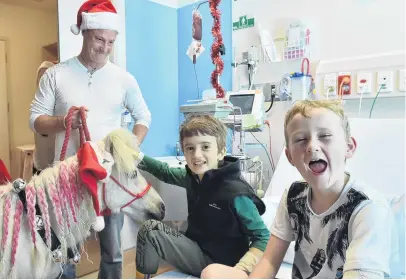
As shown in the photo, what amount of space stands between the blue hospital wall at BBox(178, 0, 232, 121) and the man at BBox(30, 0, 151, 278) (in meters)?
1.07

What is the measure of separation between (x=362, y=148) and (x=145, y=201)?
34.6 inches

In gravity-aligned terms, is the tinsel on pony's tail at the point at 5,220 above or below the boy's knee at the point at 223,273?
above

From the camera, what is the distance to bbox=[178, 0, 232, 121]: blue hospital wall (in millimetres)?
2436

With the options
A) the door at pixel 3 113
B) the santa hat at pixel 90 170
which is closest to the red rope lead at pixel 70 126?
the santa hat at pixel 90 170

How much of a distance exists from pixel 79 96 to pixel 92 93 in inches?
2.2

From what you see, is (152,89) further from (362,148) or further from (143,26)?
(362,148)

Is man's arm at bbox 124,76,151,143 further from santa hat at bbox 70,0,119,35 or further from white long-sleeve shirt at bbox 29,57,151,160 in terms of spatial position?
santa hat at bbox 70,0,119,35

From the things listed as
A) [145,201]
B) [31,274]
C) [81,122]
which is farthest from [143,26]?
[31,274]

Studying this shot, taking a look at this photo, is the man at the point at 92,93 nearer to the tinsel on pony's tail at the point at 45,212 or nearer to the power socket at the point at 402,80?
the tinsel on pony's tail at the point at 45,212

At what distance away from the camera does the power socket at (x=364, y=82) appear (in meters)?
1.82

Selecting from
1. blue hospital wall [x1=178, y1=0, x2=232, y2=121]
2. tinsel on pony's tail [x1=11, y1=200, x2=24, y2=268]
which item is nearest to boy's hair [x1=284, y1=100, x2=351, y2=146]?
tinsel on pony's tail [x1=11, y1=200, x2=24, y2=268]

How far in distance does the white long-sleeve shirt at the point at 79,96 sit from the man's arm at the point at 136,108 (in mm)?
60

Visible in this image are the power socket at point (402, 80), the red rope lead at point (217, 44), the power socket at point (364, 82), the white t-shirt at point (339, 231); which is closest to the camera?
the white t-shirt at point (339, 231)

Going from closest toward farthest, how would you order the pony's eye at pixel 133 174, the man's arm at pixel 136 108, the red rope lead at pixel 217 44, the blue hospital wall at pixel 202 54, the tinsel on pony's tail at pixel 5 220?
the tinsel on pony's tail at pixel 5 220 → the pony's eye at pixel 133 174 → the man's arm at pixel 136 108 → the red rope lead at pixel 217 44 → the blue hospital wall at pixel 202 54
